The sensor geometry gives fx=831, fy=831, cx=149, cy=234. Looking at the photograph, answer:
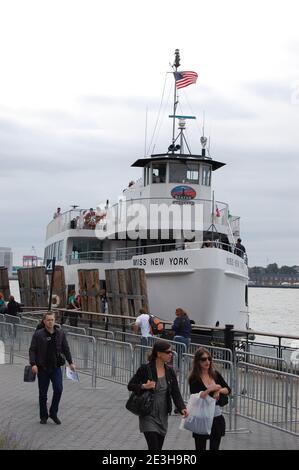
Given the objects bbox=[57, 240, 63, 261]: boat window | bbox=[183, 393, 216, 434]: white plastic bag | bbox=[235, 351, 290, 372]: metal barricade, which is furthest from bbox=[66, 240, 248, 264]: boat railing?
bbox=[183, 393, 216, 434]: white plastic bag

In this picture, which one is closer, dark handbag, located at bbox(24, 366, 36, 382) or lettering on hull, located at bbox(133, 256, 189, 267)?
dark handbag, located at bbox(24, 366, 36, 382)

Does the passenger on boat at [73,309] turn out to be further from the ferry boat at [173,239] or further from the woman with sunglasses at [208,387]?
the woman with sunglasses at [208,387]

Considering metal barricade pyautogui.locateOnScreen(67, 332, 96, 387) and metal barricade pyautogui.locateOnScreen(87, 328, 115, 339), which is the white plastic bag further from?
metal barricade pyautogui.locateOnScreen(67, 332, 96, 387)

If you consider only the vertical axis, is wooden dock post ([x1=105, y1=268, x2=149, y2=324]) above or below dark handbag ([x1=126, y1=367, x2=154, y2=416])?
above

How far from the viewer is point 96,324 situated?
2812 cm

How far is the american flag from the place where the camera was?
1356 inches

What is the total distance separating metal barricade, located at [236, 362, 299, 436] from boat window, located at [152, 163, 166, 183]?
20.9 meters

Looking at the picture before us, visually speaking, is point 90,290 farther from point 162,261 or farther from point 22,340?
point 22,340

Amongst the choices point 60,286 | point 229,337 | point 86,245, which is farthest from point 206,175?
point 229,337

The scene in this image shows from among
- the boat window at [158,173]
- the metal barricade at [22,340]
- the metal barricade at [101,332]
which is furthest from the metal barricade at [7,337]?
the boat window at [158,173]

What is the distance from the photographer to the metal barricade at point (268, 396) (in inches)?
415

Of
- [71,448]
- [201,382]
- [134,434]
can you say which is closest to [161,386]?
[201,382]
